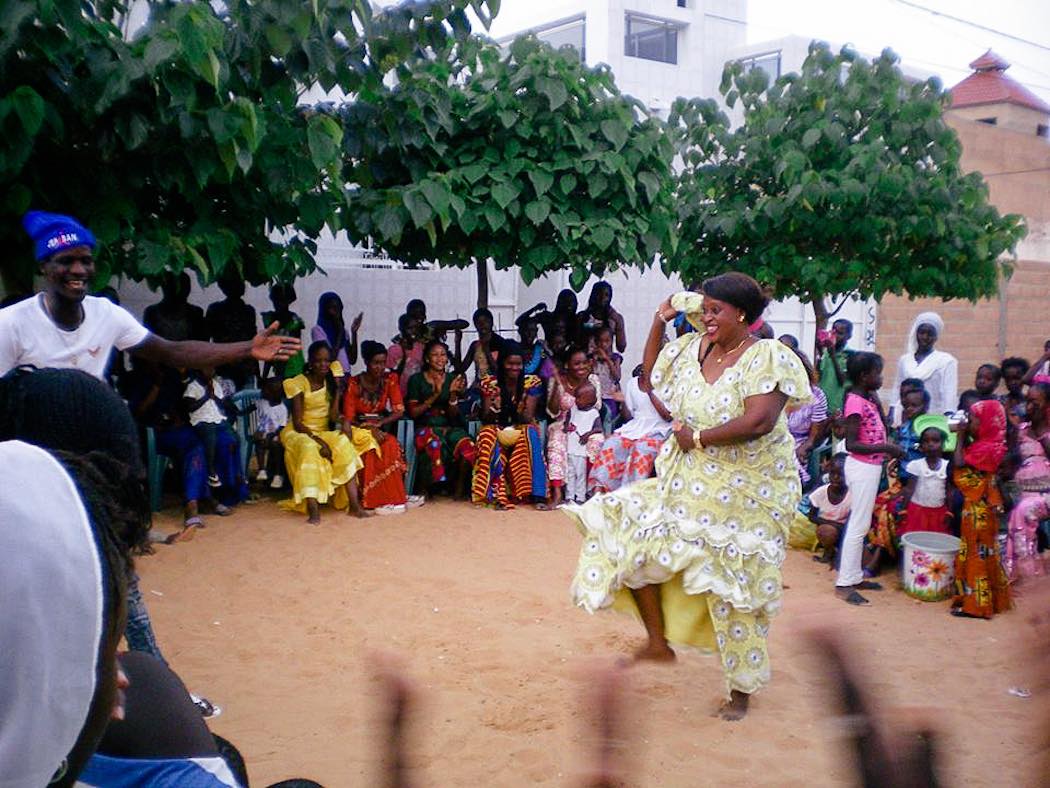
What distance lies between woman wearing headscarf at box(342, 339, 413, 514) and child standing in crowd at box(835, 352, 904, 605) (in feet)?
11.2

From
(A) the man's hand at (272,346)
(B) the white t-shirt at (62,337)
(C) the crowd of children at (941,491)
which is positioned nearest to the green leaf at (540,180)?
(C) the crowd of children at (941,491)

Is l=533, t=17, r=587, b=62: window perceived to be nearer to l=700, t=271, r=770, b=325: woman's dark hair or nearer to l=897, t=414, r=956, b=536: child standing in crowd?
l=897, t=414, r=956, b=536: child standing in crowd

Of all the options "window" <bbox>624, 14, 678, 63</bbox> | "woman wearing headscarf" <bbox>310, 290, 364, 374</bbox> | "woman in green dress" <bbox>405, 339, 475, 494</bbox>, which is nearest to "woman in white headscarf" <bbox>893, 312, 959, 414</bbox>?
"woman in green dress" <bbox>405, 339, 475, 494</bbox>

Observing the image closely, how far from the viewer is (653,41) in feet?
64.1

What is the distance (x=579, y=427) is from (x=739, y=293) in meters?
4.57

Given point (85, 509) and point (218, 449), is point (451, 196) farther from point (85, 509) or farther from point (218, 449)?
point (85, 509)

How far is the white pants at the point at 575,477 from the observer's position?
27.2 ft

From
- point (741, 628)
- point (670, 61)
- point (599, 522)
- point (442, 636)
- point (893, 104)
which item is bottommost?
point (442, 636)

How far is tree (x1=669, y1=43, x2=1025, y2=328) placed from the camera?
354 inches

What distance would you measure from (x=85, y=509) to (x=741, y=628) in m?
3.15

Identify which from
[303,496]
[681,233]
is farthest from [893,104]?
[303,496]

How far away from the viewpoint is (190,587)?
5.81 meters

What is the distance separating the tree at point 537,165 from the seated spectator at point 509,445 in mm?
1013

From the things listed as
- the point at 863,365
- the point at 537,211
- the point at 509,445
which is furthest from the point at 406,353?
the point at 863,365
